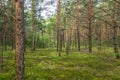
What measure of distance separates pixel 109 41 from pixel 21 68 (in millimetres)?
48846

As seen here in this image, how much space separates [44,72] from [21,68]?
19.9 feet

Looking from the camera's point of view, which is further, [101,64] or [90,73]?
[101,64]

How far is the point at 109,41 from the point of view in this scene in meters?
55.8

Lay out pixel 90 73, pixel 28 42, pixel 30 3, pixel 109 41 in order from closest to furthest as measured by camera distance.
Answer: pixel 90 73, pixel 30 3, pixel 28 42, pixel 109 41

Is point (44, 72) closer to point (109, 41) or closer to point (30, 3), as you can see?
point (30, 3)

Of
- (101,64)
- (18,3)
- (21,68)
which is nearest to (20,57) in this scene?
(21,68)

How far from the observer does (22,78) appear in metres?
9.01

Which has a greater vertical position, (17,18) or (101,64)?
(17,18)

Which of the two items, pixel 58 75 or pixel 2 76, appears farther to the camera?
pixel 58 75

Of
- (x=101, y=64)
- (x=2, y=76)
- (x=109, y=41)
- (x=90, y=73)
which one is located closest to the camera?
(x=2, y=76)

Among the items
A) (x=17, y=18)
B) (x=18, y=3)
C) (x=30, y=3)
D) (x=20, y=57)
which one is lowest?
(x=20, y=57)

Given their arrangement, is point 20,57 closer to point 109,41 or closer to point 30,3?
point 30,3

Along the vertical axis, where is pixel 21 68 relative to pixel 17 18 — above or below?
below

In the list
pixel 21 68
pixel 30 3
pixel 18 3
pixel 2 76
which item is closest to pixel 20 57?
pixel 21 68
